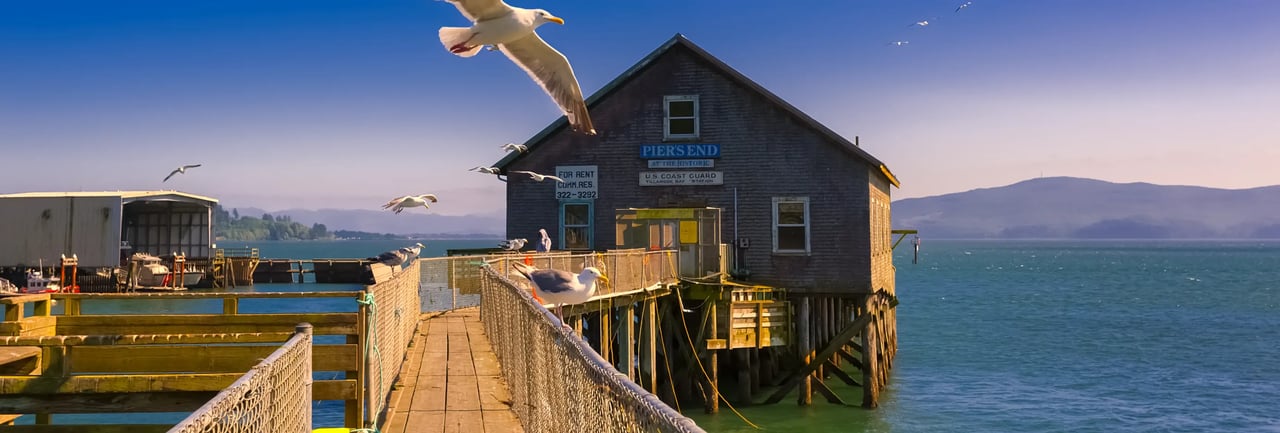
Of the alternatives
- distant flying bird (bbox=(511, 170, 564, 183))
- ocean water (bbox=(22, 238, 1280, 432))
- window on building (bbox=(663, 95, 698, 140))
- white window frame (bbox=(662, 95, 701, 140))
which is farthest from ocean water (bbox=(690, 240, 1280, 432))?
window on building (bbox=(663, 95, 698, 140))

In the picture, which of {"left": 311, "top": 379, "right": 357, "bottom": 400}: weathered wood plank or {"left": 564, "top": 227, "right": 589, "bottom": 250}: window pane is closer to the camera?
{"left": 311, "top": 379, "right": 357, "bottom": 400}: weathered wood plank

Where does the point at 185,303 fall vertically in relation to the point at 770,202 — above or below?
below

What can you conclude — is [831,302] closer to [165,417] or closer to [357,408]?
[165,417]

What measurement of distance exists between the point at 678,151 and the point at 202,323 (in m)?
19.0

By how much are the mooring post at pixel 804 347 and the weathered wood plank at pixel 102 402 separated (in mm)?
19497

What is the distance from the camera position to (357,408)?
297 inches

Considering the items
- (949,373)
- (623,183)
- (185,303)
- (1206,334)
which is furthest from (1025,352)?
(185,303)

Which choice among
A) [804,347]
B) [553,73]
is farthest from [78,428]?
[804,347]

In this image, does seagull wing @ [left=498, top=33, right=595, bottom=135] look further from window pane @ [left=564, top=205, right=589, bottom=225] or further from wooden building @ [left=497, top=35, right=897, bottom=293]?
window pane @ [left=564, top=205, right=589, bottom=225]

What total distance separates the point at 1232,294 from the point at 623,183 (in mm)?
70054

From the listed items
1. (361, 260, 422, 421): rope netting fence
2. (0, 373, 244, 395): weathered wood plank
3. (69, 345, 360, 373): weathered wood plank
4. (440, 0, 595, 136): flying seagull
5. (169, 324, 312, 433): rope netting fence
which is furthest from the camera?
(440, 0, 595, 136): flying seagull

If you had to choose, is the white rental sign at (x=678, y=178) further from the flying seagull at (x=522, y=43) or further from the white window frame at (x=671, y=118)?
the flying seagull at (x=522, y=43)

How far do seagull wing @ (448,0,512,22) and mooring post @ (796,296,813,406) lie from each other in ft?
54.9

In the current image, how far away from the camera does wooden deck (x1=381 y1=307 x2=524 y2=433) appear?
8.78 m
